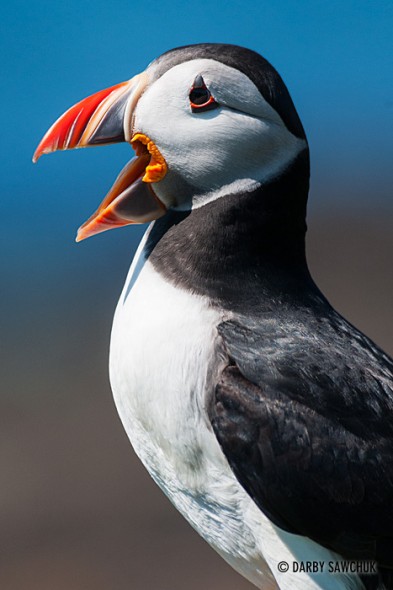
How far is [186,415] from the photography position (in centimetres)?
365

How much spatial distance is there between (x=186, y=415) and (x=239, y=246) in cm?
64

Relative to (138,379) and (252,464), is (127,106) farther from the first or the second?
(252,464)

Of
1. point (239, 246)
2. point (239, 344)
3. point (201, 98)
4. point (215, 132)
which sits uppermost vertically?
point (201, 98)

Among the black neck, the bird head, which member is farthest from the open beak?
the black neck

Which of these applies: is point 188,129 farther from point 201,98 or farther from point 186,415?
point 186,415

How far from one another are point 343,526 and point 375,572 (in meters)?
0.23

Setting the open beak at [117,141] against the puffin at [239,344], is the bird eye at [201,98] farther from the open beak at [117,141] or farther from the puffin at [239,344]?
the open beak at [117,141]

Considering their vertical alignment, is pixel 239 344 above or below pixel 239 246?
below

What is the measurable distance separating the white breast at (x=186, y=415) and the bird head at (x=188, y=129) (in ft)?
1.04

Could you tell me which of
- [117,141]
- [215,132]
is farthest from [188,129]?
[117,141]

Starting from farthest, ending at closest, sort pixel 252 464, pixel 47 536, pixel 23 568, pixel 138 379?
pixel 47 536 → pixel 23 568 → pixel 138 379 → pixel 252 464

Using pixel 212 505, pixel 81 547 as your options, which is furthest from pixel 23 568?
pixel 212 505

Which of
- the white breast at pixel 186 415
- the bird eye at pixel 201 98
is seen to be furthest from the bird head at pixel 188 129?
the white breast at pixel 186 415

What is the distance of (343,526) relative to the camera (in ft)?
11.6
